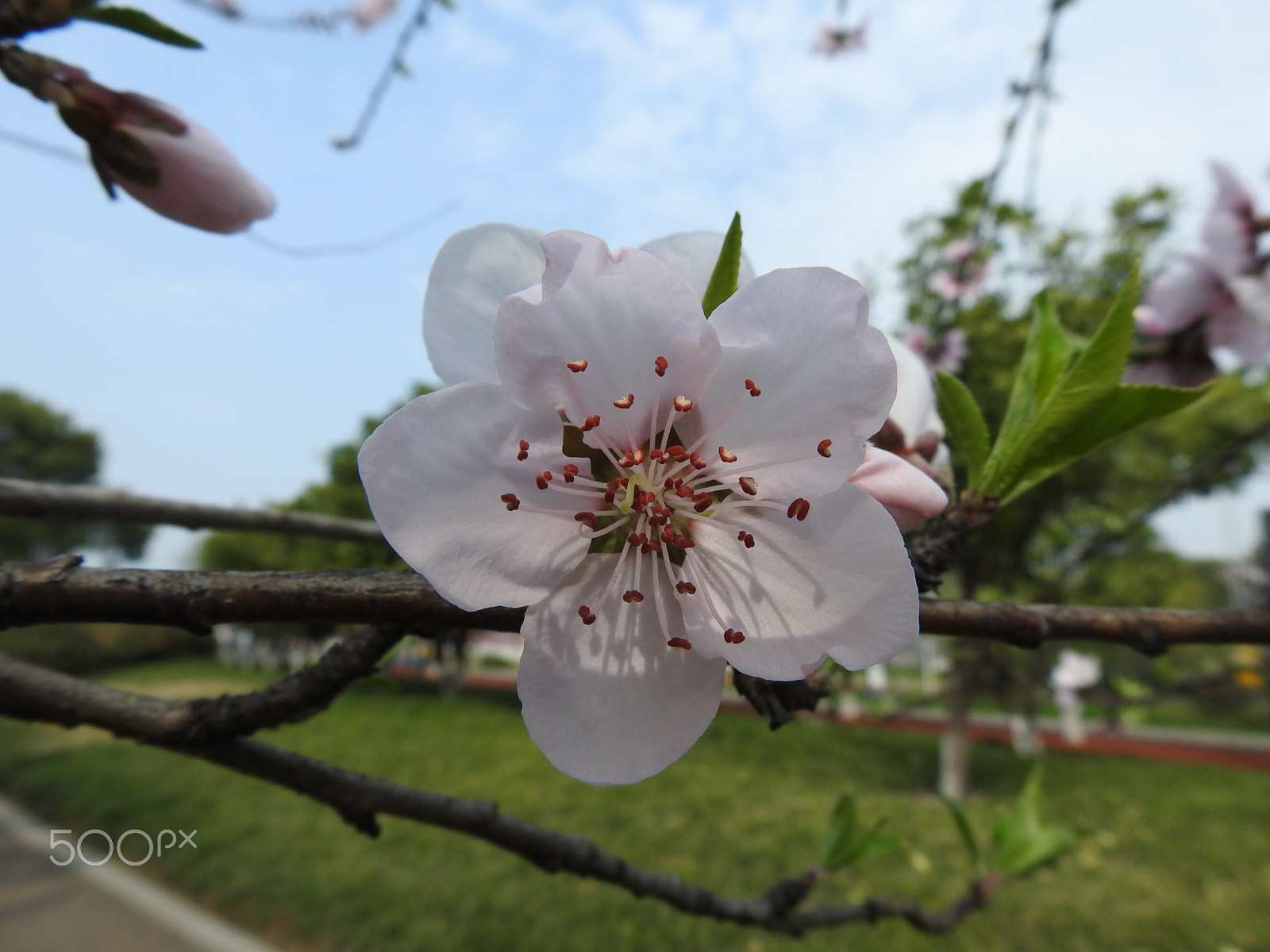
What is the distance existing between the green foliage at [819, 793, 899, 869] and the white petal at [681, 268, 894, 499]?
107 centimetres

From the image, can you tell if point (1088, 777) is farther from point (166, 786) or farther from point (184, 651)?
point (184, 651)

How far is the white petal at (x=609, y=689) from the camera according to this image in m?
0.40

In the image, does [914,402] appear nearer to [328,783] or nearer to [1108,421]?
[1108,421]

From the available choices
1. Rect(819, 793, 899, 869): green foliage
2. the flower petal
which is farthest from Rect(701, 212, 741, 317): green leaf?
Rect(819, 793, 899, 869): green foliage

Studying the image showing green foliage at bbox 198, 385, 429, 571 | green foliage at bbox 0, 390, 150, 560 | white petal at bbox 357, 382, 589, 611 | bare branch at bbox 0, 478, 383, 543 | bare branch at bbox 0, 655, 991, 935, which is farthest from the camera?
green foliage at bbox 0, 390, 150, 560

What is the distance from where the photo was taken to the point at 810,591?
0.42m

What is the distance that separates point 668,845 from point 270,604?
6427mm

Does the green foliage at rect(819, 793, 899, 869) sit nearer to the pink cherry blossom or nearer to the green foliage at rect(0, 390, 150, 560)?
the pink cherry blossom

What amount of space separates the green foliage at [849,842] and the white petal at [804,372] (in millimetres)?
1067

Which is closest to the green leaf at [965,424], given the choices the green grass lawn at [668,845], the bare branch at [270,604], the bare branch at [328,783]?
the bare branch at [270,604]

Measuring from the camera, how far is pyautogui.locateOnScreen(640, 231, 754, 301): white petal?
1.68 ft

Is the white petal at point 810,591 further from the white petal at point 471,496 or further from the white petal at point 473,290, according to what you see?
the white petal at point 473,290

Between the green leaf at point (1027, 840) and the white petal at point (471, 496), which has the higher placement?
the white petal at point (471, 496)

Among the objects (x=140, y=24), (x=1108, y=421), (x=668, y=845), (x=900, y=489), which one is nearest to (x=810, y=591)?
(x=900, y=489)
